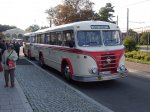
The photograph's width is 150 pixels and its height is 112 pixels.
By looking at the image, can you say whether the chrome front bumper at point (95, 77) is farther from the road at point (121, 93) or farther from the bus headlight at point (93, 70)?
the road at point (121, 93)

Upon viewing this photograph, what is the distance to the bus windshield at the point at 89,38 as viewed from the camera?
12.4 meters

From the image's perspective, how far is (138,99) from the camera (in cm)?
1001

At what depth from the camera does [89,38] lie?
41.3ft

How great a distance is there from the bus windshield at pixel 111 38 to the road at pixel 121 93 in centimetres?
177

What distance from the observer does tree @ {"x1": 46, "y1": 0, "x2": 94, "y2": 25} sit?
167 feet

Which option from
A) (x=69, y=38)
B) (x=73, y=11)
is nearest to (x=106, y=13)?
(x=73, y=11)

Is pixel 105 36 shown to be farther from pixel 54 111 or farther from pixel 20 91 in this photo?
pixel 54 111

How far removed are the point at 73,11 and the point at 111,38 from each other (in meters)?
39.3

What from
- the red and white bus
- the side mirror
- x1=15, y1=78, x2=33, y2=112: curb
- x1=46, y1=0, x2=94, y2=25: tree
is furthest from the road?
x1=46, y1=0, x2=94, y2=25: tree

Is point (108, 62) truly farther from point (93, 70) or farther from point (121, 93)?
point (121, 93)

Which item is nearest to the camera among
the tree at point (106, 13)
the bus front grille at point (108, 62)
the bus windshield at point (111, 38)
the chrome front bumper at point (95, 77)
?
the chrome front bumper at point (95, 77)

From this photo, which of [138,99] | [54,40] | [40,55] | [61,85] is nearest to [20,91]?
[61,85]

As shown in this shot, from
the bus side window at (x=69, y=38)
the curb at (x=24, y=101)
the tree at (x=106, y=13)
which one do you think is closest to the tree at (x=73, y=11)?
the tree at (x=106, y=13)

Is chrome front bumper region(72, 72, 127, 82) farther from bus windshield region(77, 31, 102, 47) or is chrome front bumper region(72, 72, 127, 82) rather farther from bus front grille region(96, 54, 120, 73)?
bus windshield region(77, 31, 102, 47)
